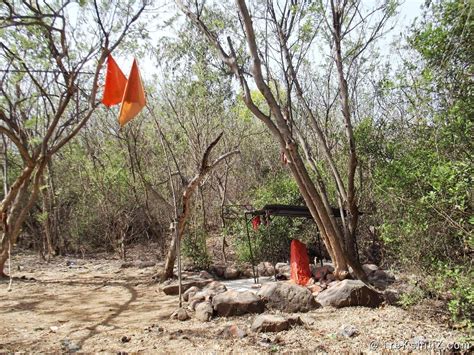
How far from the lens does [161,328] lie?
490 cm

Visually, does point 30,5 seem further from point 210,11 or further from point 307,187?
point 307,187

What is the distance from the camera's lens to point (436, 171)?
4.09 meters

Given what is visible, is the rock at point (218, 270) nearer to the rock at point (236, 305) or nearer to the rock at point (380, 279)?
the rock at point (380, 279)

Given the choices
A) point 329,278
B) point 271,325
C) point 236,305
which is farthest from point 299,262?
point 271,325

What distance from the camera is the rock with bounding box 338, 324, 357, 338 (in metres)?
4.27

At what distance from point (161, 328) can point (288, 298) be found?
183 centimetres

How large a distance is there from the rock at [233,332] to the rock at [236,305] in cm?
67

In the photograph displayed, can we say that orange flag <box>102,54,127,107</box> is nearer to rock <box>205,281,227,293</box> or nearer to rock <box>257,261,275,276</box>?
rock <box>205,281,227,293</box>

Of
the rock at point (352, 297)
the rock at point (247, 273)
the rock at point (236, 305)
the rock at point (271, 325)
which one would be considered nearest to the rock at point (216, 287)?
the rock at point (236, 305)

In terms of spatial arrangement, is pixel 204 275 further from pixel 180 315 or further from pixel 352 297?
pixel 352 297

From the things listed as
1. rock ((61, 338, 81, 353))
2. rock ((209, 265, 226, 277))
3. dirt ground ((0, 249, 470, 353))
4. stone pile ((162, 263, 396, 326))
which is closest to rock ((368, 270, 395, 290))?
stone pile ((162, 263, 396, 326))

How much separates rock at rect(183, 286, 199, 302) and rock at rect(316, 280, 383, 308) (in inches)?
87.6

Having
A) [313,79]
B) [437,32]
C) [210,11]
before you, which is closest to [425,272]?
[437,32]

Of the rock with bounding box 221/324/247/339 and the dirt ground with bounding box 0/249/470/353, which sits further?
the rock with bounding box 221/324/247/339
